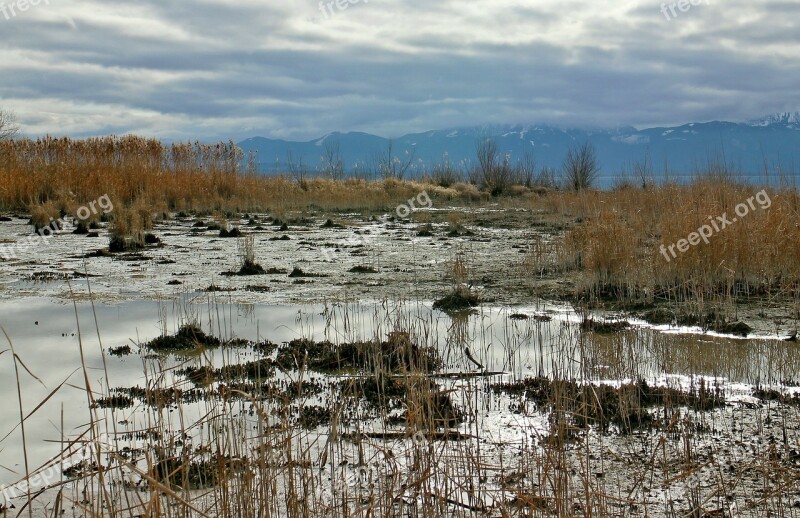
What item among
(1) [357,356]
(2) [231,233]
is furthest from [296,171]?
(1) [357,356]

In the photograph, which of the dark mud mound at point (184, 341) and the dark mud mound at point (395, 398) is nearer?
the dark mud mound at point (395, 398)

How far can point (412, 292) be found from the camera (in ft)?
32.2

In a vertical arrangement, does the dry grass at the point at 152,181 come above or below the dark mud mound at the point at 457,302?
above

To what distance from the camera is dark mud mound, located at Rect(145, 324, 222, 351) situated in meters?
6.79

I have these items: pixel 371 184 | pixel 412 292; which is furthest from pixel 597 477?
pixel 371 184

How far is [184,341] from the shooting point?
6836mm

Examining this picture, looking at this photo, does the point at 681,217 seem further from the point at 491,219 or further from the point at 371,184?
the point at 371,184

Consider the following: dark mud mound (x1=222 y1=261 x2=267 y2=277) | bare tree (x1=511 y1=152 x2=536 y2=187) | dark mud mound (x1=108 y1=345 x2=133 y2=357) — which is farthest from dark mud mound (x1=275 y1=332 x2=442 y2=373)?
bare tree (x1=511 y1=152 x2=536 y2=187)

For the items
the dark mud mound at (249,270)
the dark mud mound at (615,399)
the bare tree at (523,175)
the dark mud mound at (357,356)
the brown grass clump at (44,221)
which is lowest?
the dark mud mound at (615,399)

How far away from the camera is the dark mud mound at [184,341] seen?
679cm

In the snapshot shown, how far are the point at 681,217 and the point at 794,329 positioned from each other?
3208 mm

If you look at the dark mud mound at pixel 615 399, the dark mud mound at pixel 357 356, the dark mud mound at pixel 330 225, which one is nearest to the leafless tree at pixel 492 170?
the dark mud mound at pixel 330 225

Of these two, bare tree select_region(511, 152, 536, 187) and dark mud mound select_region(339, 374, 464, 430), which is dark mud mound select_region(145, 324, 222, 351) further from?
bare tree select_region(511, 152, 536, 187)

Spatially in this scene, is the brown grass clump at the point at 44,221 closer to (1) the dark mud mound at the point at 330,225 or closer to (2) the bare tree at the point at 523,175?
(1) the dark mud mound at the point at 330,225
